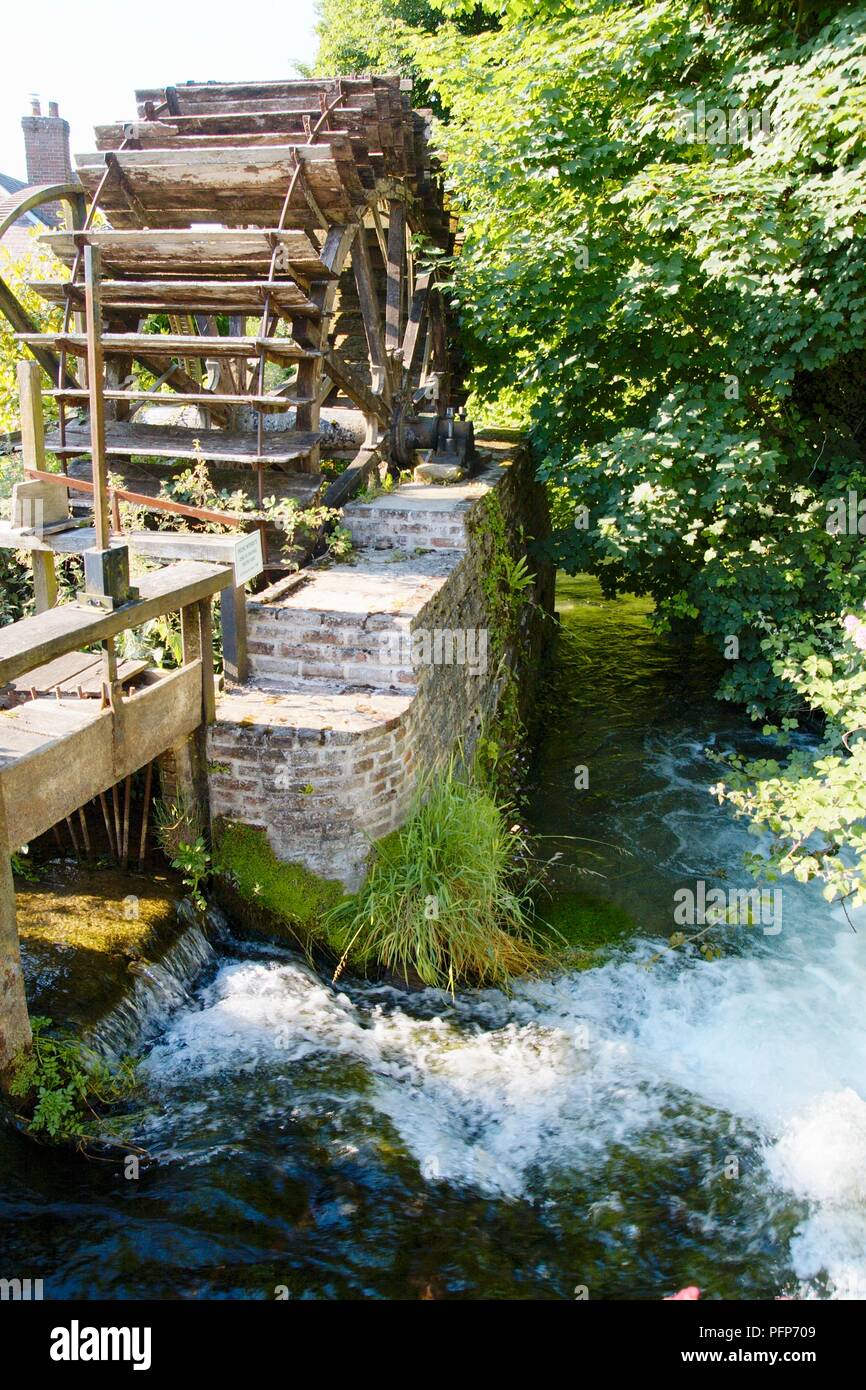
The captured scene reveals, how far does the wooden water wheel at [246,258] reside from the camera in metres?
6.21

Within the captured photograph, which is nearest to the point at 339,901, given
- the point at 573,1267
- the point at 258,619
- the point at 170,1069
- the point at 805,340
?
→ the point at 170,1069

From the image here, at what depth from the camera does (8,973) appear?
3.25 meters

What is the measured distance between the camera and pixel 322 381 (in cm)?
682

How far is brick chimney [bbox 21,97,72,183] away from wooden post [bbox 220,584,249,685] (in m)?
13.3

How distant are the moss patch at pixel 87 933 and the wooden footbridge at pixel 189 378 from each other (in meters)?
0.32

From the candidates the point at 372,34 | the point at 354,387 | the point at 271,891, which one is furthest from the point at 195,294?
the point at 372,34

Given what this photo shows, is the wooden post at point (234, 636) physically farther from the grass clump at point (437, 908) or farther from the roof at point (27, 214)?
the roof at point (27, 214)

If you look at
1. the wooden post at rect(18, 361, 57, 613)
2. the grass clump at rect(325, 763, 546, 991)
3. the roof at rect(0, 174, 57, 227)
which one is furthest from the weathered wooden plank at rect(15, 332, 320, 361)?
the roof at rect(0, 174, 57, 227)

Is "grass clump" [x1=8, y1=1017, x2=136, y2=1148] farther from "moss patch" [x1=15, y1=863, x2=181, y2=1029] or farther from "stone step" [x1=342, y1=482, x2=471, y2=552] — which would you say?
"stone step" [x1=342, y1=482, x2=471, y2=552]

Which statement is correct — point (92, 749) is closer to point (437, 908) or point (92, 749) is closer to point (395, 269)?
point (437, 908)

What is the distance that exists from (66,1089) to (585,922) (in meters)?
2.92
